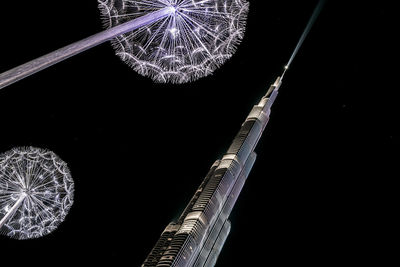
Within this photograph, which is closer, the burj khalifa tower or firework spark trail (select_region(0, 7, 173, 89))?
firework spark trail (select_region(0, 7, 173, 89))

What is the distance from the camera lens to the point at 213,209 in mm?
69375

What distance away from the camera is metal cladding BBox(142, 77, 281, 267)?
6166 cm

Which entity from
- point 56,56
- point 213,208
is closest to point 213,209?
point 213,208

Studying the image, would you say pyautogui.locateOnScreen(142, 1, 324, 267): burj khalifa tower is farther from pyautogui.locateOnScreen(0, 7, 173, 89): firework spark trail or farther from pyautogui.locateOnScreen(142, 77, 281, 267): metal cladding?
pyautogui.locateOnScreen(0, 7, 173, 89): firework spark trail

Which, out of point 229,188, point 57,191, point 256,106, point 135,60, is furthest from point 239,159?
point 135,60

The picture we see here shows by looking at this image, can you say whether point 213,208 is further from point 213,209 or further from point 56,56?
point 56,56

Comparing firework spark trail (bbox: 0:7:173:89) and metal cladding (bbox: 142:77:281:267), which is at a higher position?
metal cladding (bbox: 142:77:281:267)

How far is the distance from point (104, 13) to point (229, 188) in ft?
186

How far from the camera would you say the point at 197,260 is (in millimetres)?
64688

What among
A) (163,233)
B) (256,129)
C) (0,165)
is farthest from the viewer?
(256,129)

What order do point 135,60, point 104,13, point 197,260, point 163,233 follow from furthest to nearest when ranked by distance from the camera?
point 163,233 → point 197,260 → point 135,60 → point 104,13

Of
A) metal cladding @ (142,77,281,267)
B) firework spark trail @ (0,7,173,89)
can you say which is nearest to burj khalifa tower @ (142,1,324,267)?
metal cladding @ (142,77,281,267)

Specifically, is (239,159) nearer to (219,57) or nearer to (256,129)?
(256,129)

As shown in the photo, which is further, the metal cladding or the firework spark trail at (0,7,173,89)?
the metal cladding
